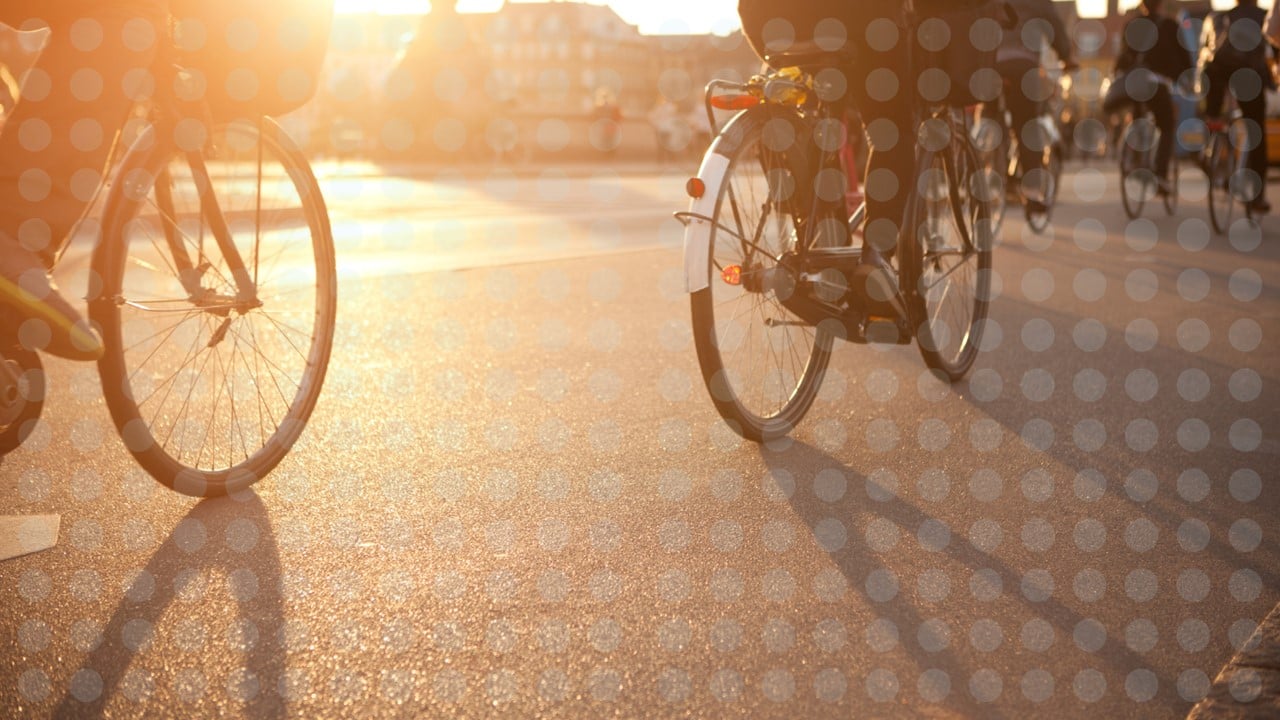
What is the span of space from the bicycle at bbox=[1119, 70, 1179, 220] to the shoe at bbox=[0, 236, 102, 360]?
1028 centimetres

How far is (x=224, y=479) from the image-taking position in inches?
138

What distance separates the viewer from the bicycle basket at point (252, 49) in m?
3.21

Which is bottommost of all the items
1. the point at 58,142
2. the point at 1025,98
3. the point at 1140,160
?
the point at 1140,160

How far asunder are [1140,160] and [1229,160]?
1.28 meters

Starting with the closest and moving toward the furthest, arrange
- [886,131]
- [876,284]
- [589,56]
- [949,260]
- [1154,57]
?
[876,284], [886,131], [949,260], [1154,57], [589,56]

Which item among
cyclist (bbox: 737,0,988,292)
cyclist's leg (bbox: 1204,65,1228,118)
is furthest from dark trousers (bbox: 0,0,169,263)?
cyclist's leg (bbox: 1204,65,1228,118)

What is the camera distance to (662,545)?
126 inches

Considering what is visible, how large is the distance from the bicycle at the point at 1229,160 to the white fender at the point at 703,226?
8.41 meters

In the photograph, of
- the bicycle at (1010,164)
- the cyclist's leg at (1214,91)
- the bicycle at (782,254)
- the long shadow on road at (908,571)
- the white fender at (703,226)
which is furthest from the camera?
the cyclist's leg at (1214,91)

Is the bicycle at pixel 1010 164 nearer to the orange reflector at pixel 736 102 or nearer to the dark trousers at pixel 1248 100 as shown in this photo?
the dark trousers at pixel 1248 100

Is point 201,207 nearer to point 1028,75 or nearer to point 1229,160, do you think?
point 1028,75

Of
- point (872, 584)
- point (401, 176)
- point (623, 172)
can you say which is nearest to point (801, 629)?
point (872, 584)

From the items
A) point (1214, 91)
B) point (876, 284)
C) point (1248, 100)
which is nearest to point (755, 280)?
point (876, 284)

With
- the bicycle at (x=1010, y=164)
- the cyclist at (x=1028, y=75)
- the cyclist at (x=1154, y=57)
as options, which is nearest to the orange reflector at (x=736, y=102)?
the bicycle at (x=1010, y=164)
